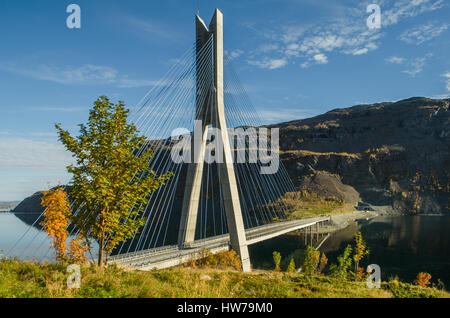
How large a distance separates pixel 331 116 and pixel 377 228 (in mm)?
107511

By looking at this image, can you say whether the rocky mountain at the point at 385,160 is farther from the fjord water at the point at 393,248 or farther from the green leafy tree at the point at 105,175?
the green leafy tree at the point at 105,175

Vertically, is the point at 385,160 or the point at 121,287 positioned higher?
the point at 385,160

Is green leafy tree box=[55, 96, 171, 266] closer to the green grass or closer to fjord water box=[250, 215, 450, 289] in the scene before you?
the green grass

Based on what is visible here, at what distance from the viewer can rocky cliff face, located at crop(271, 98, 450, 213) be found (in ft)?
305

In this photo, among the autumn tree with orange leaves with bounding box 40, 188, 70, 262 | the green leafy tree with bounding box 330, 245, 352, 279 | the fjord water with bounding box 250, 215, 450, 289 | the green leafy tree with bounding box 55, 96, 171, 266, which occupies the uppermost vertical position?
the green leafy tree with bounding box 55, 96, 171, 266

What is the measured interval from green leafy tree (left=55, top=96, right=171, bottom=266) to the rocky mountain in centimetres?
8483

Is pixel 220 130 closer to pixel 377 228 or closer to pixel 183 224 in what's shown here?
pixel 183 224

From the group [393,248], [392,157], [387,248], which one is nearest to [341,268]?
[387,248]

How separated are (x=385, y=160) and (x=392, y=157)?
3161mm

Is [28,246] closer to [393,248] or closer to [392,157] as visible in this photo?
[393,248]

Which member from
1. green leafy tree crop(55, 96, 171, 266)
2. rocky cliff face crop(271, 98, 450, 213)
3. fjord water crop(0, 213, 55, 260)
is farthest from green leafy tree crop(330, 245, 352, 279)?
rocky cliff face crop(271, 98, 450, 213)

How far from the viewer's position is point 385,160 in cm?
10325

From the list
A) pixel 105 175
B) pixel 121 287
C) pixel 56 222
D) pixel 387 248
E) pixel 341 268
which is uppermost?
pixel 105 175

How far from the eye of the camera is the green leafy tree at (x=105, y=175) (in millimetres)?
8898
